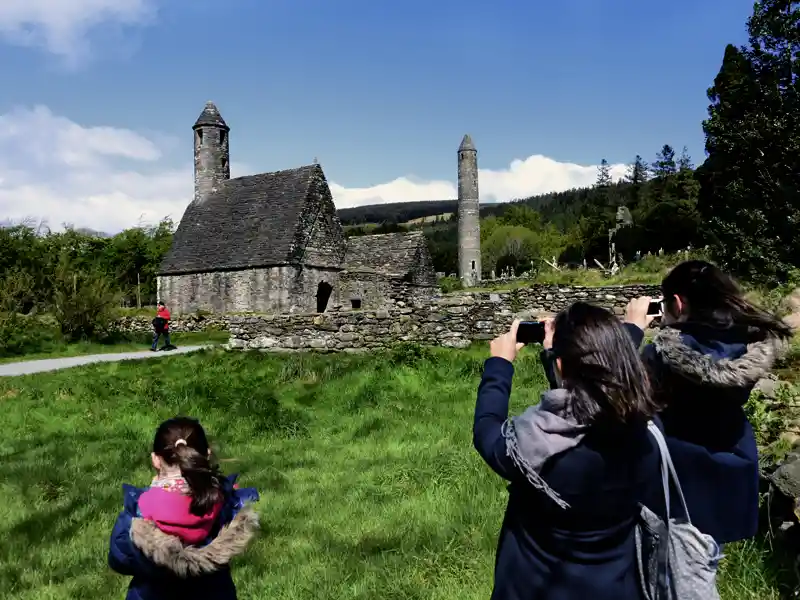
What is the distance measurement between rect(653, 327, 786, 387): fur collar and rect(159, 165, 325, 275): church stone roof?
2515cm

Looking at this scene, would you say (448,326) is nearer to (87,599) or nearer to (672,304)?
(87,599)

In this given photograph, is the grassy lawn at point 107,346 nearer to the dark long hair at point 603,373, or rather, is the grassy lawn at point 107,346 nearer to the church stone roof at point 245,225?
the church stone roof at point 245,225

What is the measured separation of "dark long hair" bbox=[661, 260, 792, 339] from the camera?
2367 millimetres

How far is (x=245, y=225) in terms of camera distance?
96.9 feet

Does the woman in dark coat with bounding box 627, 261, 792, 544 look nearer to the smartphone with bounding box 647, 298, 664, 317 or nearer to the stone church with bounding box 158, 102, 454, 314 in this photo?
the smartphone with bounding box 647, 298, 664, 317

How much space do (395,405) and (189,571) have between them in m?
6.50

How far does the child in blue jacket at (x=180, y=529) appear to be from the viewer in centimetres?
257

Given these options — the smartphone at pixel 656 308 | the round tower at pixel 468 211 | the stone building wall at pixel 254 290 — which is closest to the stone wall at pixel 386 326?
the smartphone at pixel 656 308

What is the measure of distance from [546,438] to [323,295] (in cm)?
2742

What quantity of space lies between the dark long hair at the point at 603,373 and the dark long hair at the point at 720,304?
0.64 metres

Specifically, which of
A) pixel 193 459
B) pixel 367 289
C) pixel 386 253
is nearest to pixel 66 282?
pixel 367 289

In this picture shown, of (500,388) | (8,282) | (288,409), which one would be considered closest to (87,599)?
(500,388)

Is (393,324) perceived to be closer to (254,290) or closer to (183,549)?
(183,549)

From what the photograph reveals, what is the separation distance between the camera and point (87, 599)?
4160 mm
